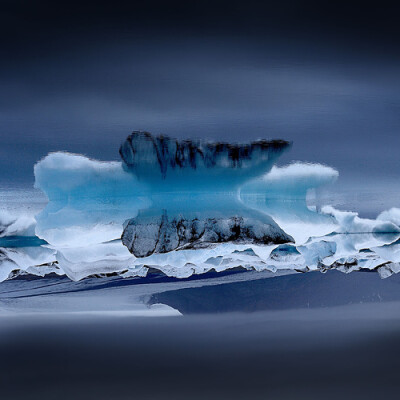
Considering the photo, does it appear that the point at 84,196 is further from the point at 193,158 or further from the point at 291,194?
the point at 291,194

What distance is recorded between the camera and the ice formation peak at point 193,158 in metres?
0.45

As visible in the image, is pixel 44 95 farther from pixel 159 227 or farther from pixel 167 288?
pixel 167 288

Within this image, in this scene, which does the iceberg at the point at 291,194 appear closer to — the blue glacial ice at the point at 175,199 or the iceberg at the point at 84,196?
the blue glacial ice at the point at 175,199

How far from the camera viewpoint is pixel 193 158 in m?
0.46

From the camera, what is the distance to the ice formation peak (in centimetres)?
45

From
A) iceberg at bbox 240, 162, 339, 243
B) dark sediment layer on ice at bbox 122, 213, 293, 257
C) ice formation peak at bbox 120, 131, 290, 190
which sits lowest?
dark sediment layer on ice at bbox 122, 213, 293, 257

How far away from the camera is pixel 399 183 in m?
0.53

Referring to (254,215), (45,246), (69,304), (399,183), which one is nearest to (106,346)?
(69,304)

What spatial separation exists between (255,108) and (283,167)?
0.08 m

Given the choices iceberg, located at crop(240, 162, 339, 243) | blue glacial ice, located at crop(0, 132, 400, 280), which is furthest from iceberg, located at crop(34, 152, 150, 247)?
A: iceberg, located at crop(240, 162, 339, 243)

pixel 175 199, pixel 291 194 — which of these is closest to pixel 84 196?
pixel 175 199

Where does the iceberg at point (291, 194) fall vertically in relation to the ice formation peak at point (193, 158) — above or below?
below

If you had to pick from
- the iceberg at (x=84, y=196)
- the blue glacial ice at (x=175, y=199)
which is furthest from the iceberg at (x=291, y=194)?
the iceberg at (x=84, y=196)

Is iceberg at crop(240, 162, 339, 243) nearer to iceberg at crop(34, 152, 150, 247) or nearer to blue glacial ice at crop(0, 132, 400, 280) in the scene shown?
blue glacial ice at crop(0, 132, 400, 280)
